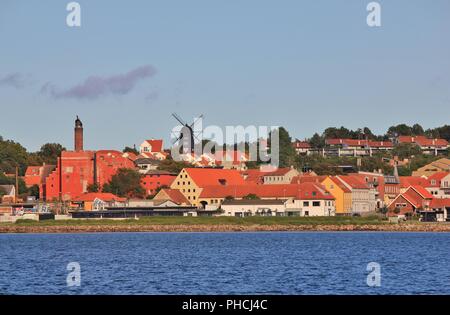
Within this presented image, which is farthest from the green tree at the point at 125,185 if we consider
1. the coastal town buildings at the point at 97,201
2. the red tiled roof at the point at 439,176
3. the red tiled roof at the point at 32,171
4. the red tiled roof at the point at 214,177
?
the red tiled roof at the point at 439,176

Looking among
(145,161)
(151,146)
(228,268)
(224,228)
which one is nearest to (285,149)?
(145,161)

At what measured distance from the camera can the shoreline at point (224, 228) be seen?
96.3 meters

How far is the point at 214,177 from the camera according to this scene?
5064 inches

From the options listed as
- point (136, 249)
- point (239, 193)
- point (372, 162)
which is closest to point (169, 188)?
point (239, 193)

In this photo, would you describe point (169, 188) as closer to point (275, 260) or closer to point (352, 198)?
point (352, 198)

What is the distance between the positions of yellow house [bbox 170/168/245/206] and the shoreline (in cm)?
2091

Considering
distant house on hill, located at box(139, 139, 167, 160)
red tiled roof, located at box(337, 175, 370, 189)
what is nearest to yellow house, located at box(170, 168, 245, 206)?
red tiled roof, located at box(337, 175, 370, 189)

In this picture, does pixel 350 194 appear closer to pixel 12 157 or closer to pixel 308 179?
pixel 308 179

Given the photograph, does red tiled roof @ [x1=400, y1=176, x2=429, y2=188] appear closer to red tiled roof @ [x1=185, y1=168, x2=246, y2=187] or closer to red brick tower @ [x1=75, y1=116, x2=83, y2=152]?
red tiled roof @ [x1=185, y1=168, x2=246, y2=187]

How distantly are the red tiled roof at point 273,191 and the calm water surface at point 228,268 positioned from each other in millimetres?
39368

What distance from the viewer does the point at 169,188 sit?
415 ft

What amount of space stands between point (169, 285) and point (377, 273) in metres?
8.14

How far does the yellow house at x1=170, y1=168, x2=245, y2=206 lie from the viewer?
122m

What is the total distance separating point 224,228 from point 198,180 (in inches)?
1000
